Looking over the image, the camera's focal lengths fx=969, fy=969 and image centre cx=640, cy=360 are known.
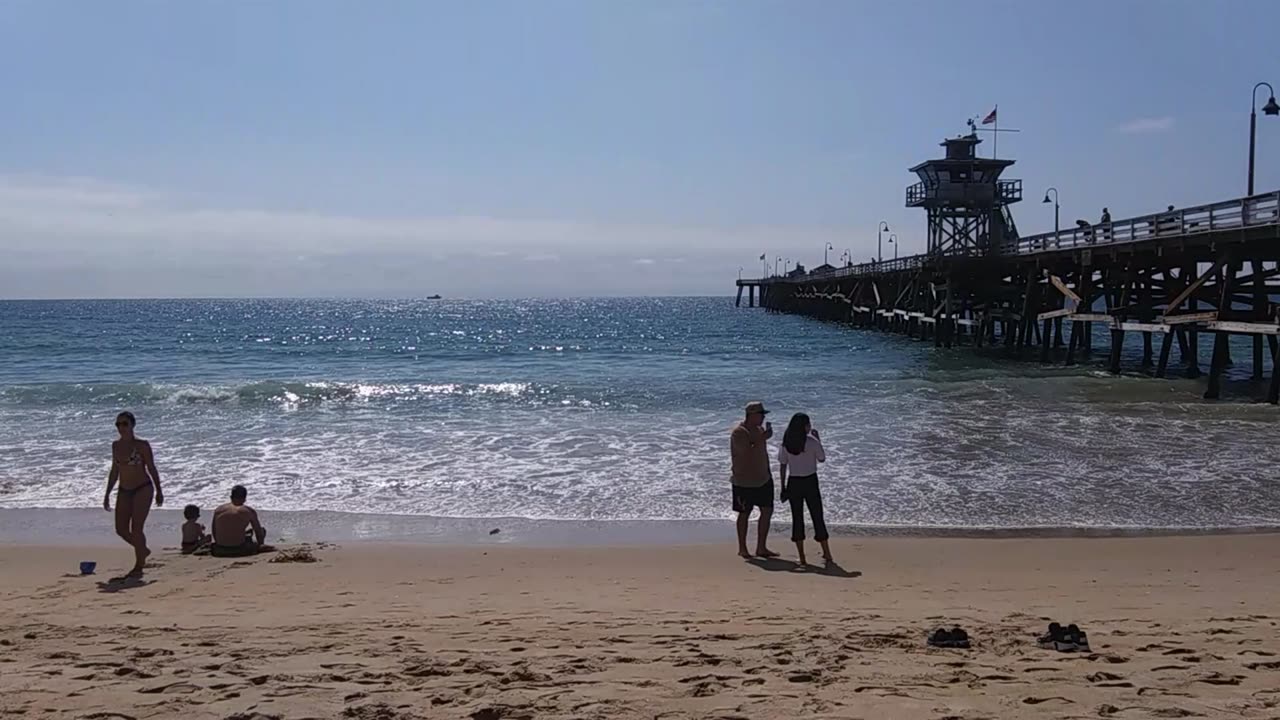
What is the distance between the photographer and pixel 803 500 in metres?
8.27

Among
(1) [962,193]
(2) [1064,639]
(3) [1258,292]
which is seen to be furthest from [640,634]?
(1) [962,193]

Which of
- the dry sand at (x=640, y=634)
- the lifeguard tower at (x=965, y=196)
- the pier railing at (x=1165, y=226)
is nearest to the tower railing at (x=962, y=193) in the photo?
the lifeguard tower at (x=965, y=196)

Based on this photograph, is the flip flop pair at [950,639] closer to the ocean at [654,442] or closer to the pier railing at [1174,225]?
the ocean at [654,442]

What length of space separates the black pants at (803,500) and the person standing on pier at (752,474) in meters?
0.22

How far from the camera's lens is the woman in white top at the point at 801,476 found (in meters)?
8.11

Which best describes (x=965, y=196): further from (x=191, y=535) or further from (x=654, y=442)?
(x=191, y=535)

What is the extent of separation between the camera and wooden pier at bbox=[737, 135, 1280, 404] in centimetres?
1952

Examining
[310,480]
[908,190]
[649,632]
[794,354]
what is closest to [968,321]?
[794,354]

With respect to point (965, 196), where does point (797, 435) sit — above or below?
below

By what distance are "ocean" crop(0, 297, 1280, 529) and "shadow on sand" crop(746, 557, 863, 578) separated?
2.12 metres

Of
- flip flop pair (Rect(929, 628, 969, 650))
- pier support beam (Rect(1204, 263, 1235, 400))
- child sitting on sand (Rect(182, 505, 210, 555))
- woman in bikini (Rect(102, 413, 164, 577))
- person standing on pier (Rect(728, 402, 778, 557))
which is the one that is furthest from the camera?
pier support beam (Rect(1204, 263, 1235, 400))

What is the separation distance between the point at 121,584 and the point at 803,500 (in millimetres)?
5441

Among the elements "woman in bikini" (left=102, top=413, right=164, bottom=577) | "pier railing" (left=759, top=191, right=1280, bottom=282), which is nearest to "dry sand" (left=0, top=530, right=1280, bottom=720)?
"woman in bikini" (left=102, top=413, right=164, bottom=577)

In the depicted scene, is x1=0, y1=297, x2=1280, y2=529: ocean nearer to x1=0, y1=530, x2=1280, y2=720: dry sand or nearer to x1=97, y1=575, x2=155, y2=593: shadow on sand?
x1=0, y1=530, x2=1280, y2=720: dry sand
